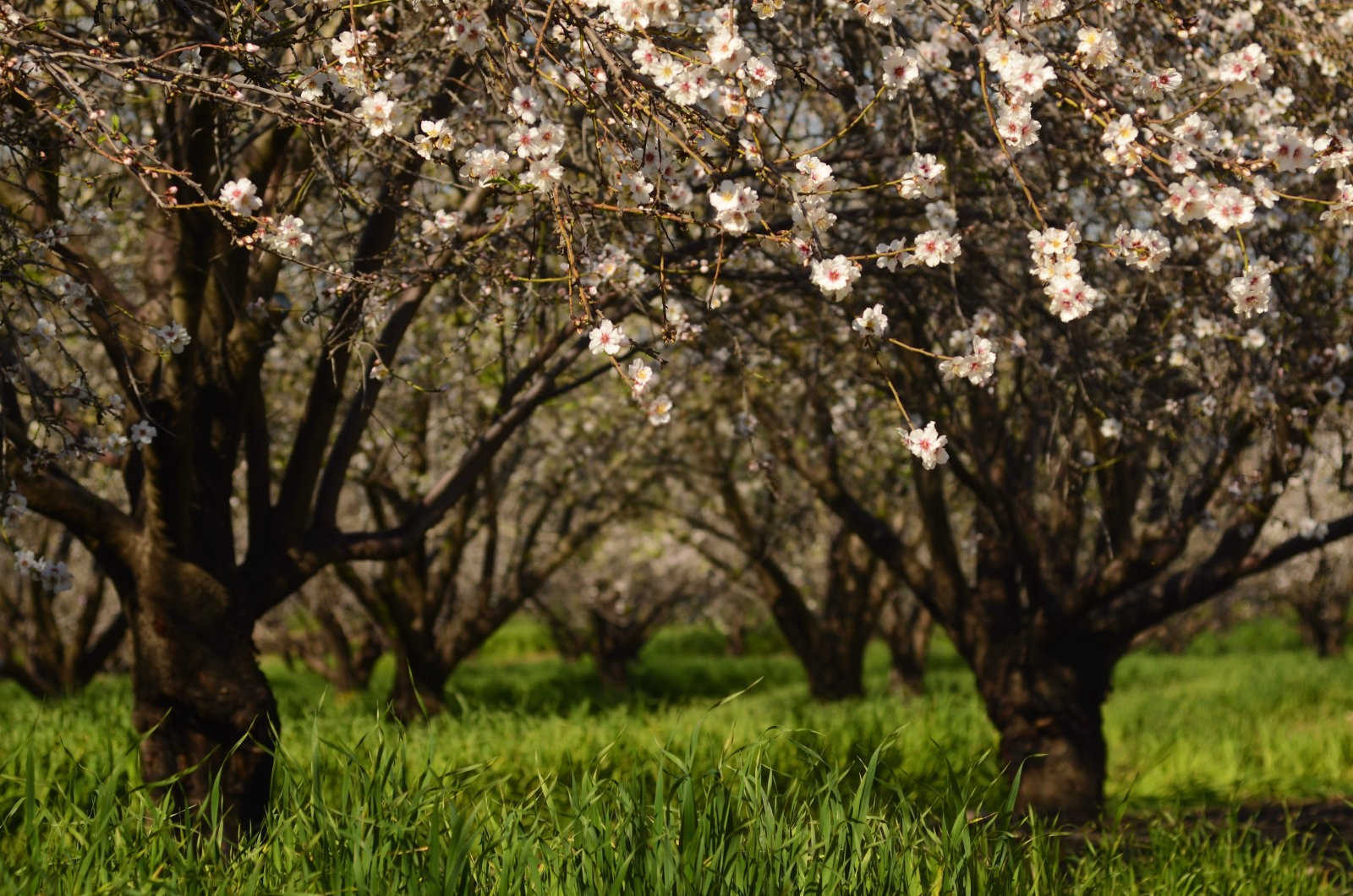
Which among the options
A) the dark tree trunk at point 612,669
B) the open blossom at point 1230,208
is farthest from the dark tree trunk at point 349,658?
the open blossom at point 1230,208

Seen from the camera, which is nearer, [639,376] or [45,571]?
[639,376]

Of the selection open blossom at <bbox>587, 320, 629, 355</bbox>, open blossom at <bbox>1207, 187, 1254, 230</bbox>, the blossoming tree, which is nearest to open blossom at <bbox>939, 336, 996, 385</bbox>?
the blossoming tree

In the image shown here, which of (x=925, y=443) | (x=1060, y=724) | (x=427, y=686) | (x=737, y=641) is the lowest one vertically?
(x=1060, y=724)

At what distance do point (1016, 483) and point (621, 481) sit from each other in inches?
204

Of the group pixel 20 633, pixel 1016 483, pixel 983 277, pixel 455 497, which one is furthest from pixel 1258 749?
pixel 20 633

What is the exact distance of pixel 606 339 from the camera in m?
2.88

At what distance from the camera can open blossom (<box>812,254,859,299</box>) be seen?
106 inches

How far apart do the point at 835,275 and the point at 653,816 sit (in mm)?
1631

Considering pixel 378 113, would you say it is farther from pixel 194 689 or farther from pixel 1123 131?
pixel 194 689

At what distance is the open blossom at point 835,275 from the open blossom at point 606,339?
0.48 metres

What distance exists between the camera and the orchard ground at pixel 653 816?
2.92 metres

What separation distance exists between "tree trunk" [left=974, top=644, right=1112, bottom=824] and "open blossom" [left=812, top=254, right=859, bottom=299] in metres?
4.35

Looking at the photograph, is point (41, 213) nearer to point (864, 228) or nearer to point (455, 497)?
point (455, 497)

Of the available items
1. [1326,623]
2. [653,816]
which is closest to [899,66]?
[653,816]
